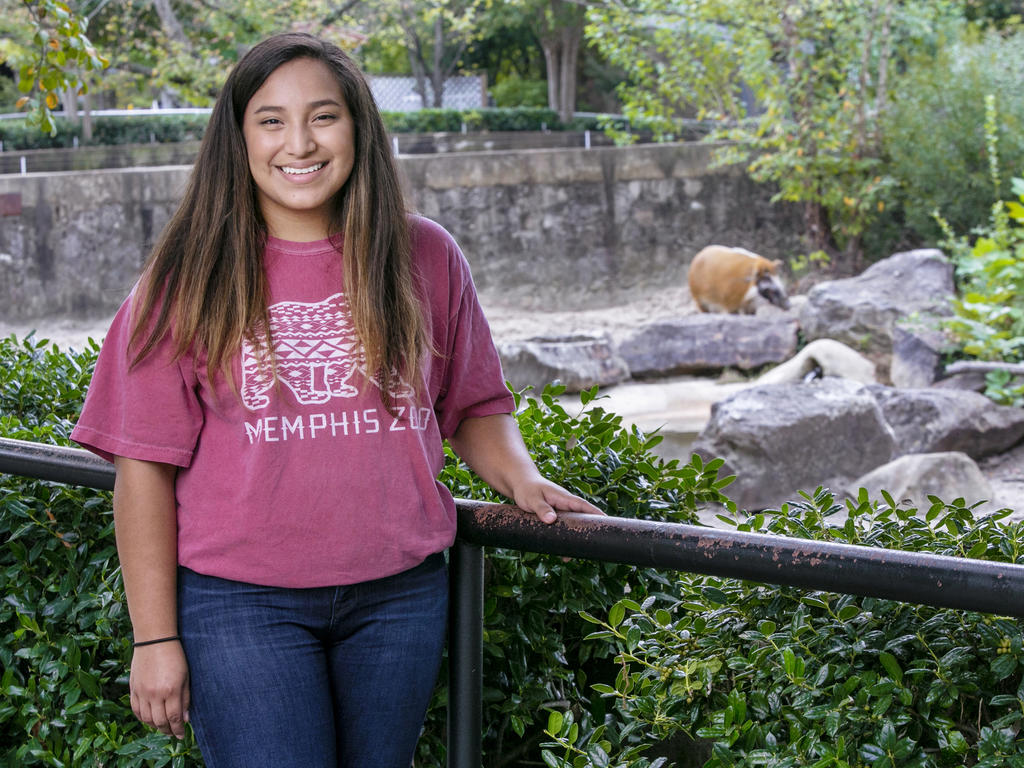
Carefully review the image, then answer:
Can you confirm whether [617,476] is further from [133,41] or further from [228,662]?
[133,41]

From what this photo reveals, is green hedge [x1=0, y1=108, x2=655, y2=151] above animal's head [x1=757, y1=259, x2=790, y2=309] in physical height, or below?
above

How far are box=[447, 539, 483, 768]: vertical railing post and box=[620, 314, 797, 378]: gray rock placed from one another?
29.2 ft

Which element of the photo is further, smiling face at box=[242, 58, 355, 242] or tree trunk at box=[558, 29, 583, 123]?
tree trunk at box=[558, 29, 583, 123]

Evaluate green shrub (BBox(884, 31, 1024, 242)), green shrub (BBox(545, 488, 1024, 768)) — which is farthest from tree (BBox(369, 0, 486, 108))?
green shrub (BBox(545, 488, 1024, 768))

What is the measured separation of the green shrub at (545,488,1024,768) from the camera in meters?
1.36

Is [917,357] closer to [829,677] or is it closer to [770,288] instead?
[770,288]

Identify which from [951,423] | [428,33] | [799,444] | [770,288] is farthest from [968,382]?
[428,33]

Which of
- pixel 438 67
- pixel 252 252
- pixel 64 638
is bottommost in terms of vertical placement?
pixel 64 638

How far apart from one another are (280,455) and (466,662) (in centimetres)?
39

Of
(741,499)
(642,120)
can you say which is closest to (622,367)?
(741,499)

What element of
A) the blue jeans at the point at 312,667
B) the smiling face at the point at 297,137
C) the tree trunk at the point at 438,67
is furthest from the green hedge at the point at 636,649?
the tree trunk at the point at 438,67

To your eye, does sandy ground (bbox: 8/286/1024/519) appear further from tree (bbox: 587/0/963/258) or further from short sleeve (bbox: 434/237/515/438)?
short sleeve (bbox: 434/237/515/438)

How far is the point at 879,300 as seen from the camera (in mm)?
10172

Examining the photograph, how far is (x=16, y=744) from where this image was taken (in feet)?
6.91
